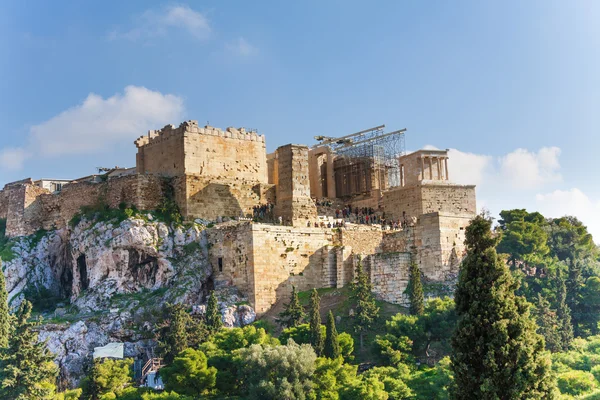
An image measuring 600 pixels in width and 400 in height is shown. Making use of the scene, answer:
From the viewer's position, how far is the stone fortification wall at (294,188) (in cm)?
5116

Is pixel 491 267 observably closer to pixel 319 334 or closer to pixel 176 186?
pixel 319 334

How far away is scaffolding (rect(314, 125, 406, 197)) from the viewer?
61781 millimetres

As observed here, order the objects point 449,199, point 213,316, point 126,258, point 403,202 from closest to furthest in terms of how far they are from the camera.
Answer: point 213,316, point 126,258, point 449,199, point 403,202

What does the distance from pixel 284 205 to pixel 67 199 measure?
15.1m

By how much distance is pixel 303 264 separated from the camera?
49375mm

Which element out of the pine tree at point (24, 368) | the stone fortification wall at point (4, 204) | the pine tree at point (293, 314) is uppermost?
the stone fortification wall at point (4, 204)

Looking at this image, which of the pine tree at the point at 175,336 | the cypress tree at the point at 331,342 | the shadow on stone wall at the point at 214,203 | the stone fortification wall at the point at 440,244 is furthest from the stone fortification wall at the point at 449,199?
the pine tree at the point at 175,336

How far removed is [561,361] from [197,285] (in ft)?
66.8

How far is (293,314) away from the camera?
44.1 meters

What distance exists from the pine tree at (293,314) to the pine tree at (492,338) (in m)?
19.3

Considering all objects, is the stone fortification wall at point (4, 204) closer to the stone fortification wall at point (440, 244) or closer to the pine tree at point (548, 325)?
the stone fortification wall at point (440, 244)

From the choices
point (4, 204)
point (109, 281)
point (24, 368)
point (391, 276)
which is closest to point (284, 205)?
point (391, 276)

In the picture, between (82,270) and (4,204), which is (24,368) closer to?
(82,270)

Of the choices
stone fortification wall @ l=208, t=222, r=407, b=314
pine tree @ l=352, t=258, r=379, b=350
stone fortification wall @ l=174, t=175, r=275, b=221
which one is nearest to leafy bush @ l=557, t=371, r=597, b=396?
pine tree @ l=352, t=258, r=379, b=350
